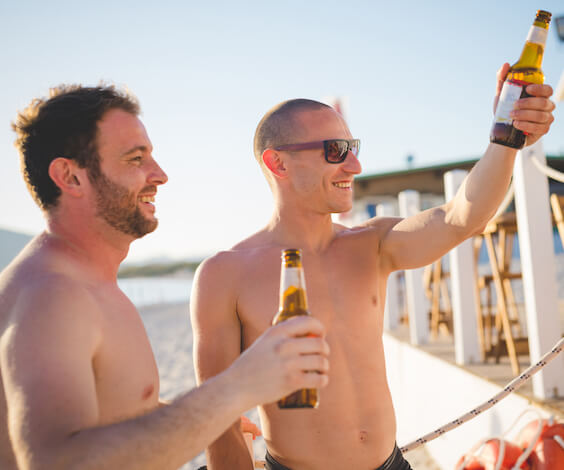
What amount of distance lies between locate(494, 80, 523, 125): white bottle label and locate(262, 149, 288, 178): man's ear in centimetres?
84

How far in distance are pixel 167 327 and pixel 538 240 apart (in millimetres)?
17406

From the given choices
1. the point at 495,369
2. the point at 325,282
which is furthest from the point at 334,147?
the point at 495,369

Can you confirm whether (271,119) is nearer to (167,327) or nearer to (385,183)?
(385,183)

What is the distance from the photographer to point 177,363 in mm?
11977

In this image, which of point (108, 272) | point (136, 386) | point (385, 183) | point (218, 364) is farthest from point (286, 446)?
point (385, 183)

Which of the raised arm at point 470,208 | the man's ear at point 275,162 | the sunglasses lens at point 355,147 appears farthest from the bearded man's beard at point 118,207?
the raised arm at point 470,208

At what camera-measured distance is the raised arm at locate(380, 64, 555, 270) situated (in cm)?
162

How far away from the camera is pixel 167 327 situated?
1931 cm

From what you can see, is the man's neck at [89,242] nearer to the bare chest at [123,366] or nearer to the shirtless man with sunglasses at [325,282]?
the bare chest at [123,366]

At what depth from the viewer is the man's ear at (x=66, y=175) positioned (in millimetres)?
1409

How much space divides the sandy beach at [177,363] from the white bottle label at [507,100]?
14.0 feet

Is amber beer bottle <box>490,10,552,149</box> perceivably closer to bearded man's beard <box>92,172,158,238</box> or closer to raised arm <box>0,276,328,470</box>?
raised arm <box>0,276,328,470</box>

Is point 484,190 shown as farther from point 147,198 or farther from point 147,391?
point 147,391

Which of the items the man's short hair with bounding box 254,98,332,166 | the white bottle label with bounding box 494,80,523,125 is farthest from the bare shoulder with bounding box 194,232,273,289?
the white bottle label with bounding box 494,80,523,125
